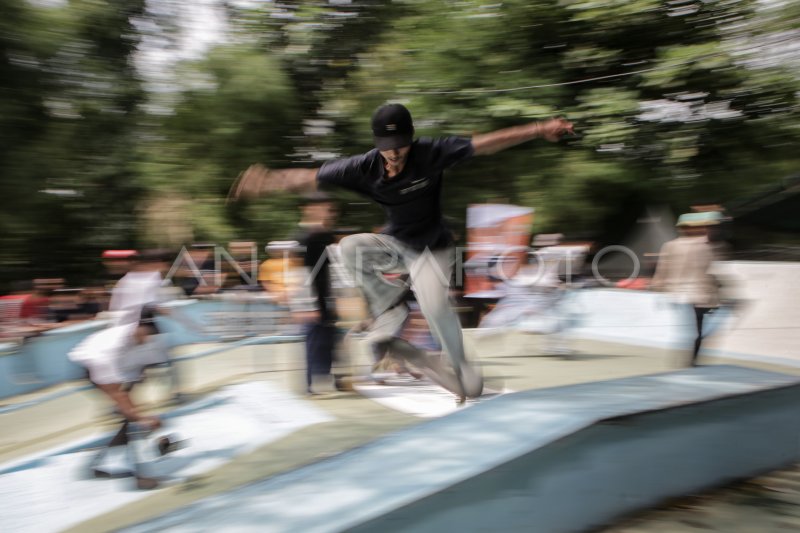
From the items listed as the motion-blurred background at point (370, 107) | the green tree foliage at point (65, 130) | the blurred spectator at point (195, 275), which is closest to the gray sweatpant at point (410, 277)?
the blurred spectator at point (195, 275)

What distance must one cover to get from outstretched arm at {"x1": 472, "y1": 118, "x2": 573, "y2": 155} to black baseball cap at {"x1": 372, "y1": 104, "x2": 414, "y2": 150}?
1.22 ft

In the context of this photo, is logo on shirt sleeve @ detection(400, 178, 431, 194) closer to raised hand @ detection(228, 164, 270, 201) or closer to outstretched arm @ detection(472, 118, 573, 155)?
outstretched arm @ detection(472, 118, 573, 155)

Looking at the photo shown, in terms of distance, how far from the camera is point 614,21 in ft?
41.7

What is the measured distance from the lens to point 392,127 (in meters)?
3.67

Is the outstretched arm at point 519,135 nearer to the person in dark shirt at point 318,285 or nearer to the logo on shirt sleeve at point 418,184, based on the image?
the logo on shirt sleeve at point 418,184

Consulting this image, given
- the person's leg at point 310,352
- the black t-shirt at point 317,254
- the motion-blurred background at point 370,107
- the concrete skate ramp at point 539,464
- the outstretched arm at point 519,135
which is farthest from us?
the motion-blurred background at point 370,107

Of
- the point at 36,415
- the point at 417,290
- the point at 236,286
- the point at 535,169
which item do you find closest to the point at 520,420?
the point at 417,290

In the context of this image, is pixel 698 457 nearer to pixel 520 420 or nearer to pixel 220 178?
pixel 520 420

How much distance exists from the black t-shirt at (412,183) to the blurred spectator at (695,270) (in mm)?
3206

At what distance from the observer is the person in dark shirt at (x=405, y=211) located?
12.1 ft

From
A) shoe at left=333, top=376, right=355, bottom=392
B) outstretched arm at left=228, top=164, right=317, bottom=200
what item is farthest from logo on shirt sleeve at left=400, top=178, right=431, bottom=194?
shoe at left=333, top=376, right=355, bottom=392

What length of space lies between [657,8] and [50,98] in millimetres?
11686

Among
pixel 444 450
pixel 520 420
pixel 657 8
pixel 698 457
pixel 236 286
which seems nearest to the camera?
pixel 444 450

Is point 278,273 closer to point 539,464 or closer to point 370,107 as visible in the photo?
point 370,107
